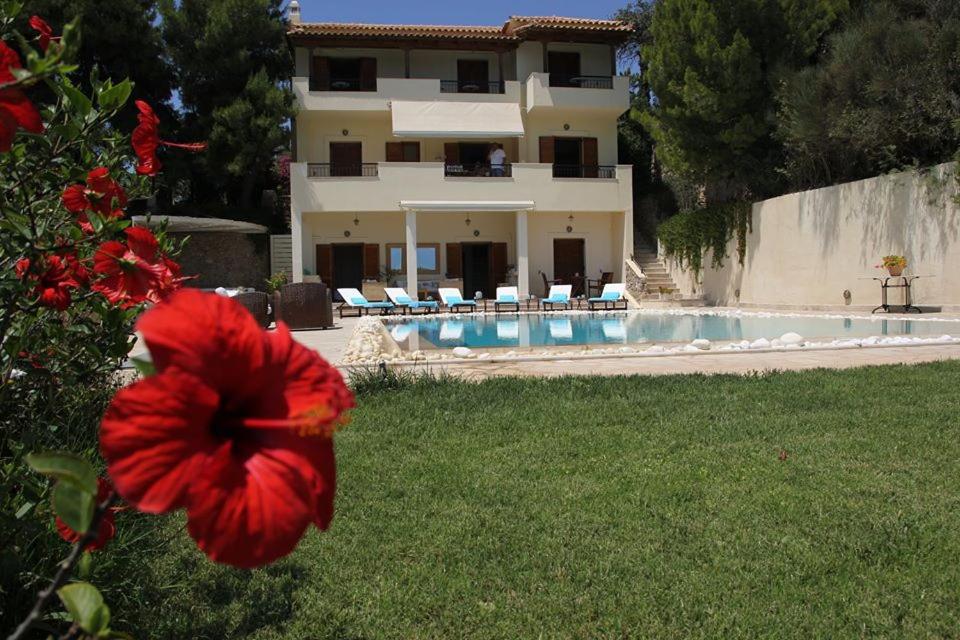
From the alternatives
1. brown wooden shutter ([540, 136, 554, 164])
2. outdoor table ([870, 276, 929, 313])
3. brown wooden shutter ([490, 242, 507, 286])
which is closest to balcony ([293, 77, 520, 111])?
brown wooden shutter ([540, 136, 554, 164])

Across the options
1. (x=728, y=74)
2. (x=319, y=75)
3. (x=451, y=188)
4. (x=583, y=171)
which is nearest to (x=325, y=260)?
(x=451, y=188)

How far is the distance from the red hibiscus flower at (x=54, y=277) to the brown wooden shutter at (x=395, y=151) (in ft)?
74.8

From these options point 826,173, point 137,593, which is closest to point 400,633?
point 137,593

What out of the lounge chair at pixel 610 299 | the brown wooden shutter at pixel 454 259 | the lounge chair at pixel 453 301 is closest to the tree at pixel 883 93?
the lounge chair at pixel 610 299

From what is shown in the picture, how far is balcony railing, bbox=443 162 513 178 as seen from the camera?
22.8 m

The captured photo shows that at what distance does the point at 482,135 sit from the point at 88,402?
2061 cm

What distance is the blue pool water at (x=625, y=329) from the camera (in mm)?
11164

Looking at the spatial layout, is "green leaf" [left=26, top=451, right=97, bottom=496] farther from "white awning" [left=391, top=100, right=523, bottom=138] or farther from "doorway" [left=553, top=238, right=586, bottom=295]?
"doorway" [left=553, top=238, right=586, bottom=295]

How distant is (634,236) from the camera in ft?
83.7

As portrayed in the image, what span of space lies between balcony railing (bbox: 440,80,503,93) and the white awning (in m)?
1.46

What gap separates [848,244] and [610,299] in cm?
605

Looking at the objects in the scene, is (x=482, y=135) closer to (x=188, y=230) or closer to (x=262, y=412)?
(x=188, y=230)

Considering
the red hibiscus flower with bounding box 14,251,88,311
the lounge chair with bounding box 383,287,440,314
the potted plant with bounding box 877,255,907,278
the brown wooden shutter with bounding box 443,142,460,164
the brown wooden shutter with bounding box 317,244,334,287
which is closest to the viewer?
the red hibiscus flower with bounding box 14,251,88,311

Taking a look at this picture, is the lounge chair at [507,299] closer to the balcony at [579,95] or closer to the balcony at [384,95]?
the balcony at [579,95]
